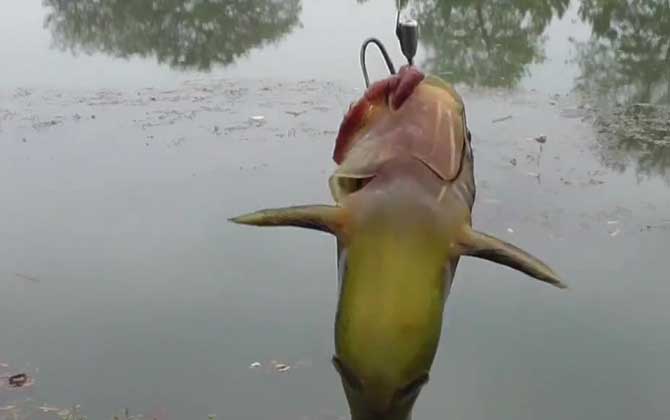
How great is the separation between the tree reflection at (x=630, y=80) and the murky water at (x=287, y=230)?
0.09 feet

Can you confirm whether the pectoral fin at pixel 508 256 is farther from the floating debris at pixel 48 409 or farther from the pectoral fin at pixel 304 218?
the floating debris at pixel 48 409

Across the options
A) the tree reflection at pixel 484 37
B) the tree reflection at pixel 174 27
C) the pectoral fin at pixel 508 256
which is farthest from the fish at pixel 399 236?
the tree reflection at pixel 174 27

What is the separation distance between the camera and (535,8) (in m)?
8.80

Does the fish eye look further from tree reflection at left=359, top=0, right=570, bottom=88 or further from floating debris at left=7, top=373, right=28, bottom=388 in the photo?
tree reflection at left=359, top=0, right=570, bottom=88

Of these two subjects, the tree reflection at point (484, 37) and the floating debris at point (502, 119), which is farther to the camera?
the tree reflection at point (484, 37)

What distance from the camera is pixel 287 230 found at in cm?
427

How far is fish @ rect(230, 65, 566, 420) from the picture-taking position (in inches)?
21.0

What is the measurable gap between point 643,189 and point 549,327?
5.59ft

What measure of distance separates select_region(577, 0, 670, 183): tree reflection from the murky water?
1.1 inches

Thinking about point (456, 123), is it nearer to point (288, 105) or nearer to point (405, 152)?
point (405, 152)

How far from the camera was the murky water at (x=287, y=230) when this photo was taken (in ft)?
10.7

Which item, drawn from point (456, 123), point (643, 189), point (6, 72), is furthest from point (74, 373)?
point (6, 72)

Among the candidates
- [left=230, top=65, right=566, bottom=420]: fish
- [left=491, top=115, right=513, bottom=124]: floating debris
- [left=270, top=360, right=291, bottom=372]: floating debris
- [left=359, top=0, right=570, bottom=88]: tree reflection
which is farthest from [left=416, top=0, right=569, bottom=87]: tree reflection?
[left=230, top=65, right=566, bottom=420]: fish

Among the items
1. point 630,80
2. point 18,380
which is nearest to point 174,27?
point 630,80
